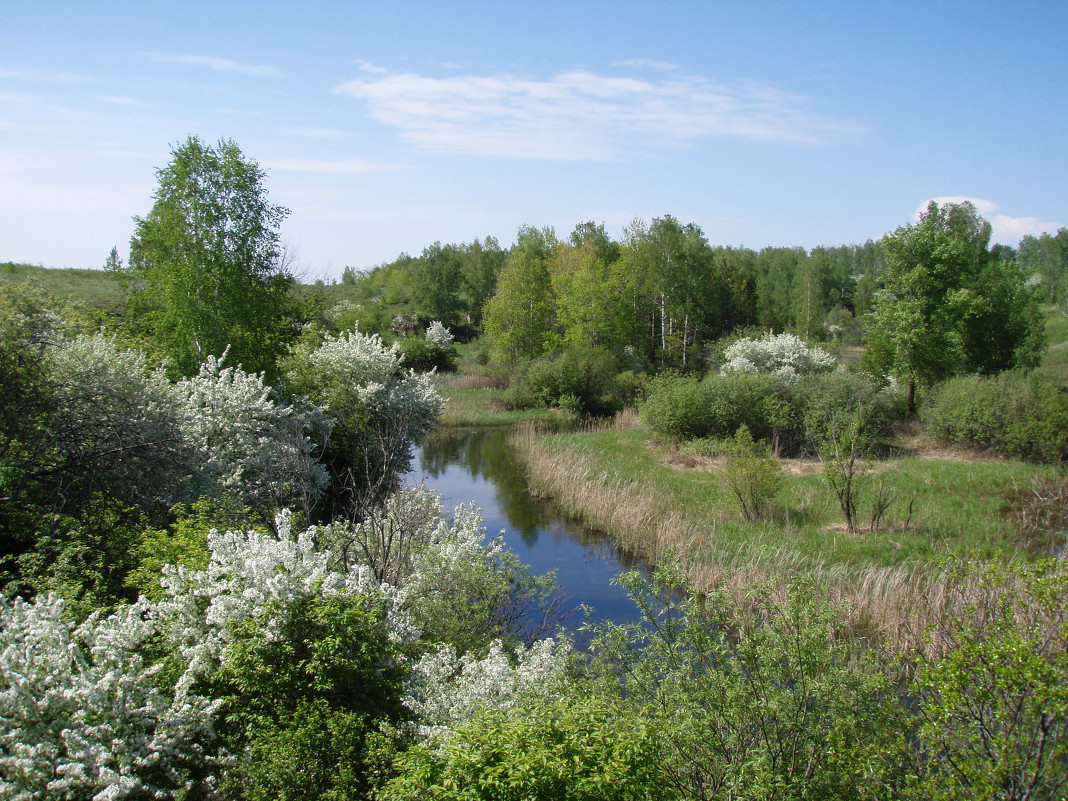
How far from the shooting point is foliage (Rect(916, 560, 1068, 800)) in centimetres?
362

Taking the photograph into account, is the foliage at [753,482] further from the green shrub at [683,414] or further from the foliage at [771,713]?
the foliage at [771,713]

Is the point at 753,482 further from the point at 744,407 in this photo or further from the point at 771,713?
the point at 771,713

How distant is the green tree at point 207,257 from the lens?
1577 cm

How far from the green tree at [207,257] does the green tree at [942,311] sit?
74.0 ft

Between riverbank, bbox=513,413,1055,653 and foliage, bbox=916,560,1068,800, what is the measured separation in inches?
183

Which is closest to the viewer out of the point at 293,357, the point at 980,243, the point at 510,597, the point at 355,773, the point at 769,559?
the point at 355,773

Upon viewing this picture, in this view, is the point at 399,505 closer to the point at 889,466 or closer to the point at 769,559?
the point at 769,559

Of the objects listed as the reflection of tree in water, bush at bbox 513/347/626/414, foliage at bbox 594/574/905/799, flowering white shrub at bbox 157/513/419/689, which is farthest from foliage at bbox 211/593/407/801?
bush at bbox 513/347/626/414

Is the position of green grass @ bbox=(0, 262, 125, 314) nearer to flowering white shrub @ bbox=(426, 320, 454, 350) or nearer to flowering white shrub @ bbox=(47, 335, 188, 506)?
flowering white shrub @ bbox=(426, 320, 454, 350)

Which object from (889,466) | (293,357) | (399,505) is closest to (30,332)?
A: (399,505)

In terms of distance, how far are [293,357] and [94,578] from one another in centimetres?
1112

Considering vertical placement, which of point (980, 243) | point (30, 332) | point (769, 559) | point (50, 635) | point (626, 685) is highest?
point (980, 243)

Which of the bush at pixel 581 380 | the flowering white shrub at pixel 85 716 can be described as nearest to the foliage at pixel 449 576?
the flowering white shrub at pixel 85 716

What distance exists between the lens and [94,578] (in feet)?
27.0
